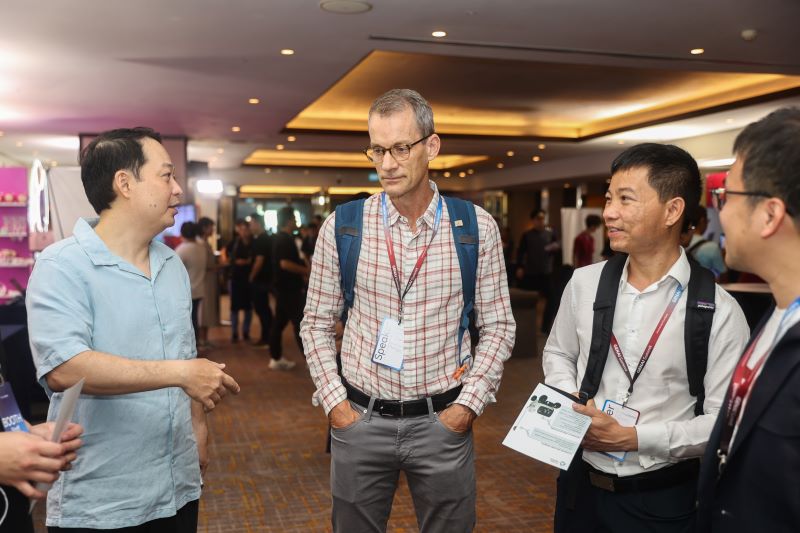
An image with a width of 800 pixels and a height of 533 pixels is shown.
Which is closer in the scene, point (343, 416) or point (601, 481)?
point (601, 481)

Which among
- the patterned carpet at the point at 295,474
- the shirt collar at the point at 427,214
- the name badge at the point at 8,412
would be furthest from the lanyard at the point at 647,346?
the patterned carpet at the point at 295,474

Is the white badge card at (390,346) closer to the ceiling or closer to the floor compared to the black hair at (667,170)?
closer to the floor

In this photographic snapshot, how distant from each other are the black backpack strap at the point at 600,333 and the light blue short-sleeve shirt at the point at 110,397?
1156mm

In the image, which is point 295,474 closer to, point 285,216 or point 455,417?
point 455,417

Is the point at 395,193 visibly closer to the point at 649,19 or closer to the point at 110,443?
the point at 110,443

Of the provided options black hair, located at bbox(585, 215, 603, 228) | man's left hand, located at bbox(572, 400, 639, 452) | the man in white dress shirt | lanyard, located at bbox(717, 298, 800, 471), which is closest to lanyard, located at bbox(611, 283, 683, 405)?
the man in white dress shirt

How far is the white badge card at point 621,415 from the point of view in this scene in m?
1.95

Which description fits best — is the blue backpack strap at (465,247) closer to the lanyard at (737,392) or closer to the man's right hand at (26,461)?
the lanyard at (737,392)

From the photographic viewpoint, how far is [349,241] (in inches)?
88.2

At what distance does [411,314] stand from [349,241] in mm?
298

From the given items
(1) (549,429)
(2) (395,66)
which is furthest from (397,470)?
(2) (395,66)

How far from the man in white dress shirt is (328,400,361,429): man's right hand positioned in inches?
24.9

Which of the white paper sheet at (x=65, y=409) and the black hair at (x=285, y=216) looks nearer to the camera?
the white paper sheet at (x=65, y=409)

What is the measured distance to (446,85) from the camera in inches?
409
